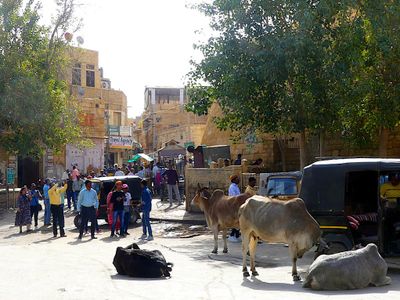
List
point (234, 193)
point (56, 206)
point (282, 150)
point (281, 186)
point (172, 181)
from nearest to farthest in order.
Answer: point (234, 193), point (281, 186), point (56, 206), point (172, 181), point (282, 150)

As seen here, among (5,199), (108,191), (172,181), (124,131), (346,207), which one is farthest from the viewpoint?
(124,131)

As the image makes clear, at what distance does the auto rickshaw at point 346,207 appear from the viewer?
9852 mm

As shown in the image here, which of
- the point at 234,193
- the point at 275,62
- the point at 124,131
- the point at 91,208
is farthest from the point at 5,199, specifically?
the point at 124,131

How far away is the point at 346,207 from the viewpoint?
10625 millimetres

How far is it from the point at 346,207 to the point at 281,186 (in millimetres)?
4925

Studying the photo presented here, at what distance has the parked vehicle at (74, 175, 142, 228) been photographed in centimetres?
1955

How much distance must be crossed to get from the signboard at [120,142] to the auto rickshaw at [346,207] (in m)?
43.6

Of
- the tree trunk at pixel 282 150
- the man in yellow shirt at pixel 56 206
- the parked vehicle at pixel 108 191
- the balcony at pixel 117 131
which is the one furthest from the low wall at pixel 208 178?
the balcony at pixel 117 131

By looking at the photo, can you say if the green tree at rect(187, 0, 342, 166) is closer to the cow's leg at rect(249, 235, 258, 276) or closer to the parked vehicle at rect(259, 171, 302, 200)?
the parked vehicle at rect(259, 171, 302, 200)

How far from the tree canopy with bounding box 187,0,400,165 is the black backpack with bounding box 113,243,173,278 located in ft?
27.2

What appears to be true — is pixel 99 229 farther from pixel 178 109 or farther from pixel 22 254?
pixel 178 109

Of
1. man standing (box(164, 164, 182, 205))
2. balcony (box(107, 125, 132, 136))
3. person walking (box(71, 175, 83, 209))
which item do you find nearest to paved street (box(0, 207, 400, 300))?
person walking (box(71, 175, 83, 209))

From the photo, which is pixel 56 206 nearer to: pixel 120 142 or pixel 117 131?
pixel 120 142

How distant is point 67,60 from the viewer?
29797mm
